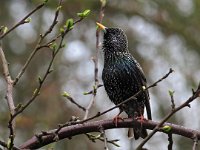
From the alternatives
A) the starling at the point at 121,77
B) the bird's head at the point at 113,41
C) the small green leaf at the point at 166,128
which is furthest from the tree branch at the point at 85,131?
the bird's head at the point at 113,41

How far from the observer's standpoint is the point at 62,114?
8.03 meters

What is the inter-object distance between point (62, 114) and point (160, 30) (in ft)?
6.32

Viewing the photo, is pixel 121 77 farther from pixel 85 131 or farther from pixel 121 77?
pixel 85 131

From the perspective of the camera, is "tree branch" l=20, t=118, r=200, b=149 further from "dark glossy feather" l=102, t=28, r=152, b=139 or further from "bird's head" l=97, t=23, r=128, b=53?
"bird's head" l=97, t=23, r=128, b=53

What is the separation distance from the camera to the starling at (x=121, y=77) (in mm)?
4484

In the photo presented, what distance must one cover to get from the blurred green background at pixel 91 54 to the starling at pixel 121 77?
2.50 metres

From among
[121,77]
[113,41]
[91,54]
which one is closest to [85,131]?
[121,77]

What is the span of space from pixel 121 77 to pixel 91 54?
4286 millimetres

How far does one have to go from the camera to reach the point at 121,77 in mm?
4566

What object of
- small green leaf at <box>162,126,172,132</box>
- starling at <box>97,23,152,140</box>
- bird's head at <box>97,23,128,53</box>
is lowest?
small green leaf at <box>162,126,172,132</box>

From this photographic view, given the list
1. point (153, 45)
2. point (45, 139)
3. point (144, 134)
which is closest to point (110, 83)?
point (144, 134)

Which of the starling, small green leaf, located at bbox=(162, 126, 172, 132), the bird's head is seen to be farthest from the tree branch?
the bird's head

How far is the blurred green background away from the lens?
7609mm

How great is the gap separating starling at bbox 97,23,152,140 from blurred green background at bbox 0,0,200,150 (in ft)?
8.21
